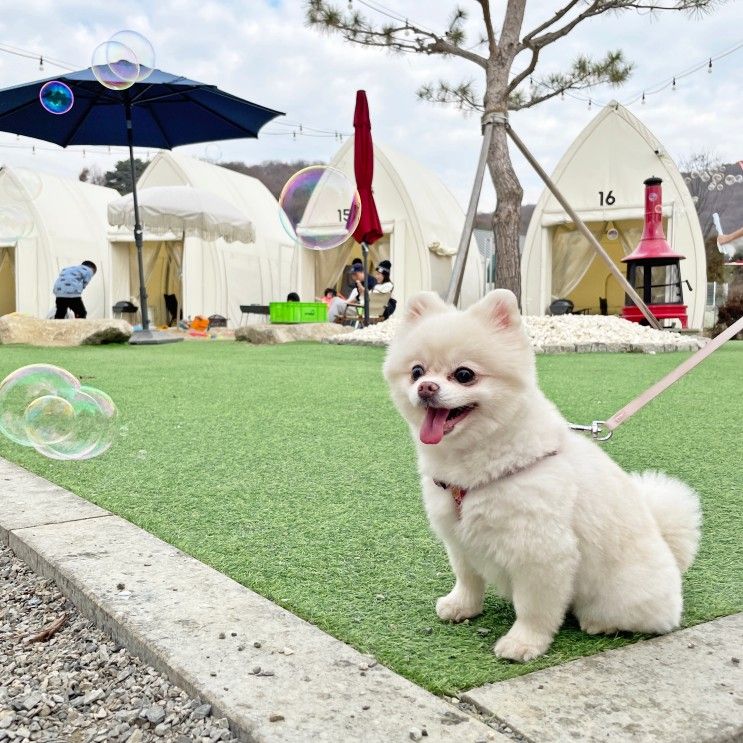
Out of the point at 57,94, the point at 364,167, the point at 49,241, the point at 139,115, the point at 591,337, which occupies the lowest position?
the point at 591,337

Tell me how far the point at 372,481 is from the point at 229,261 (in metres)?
17.3

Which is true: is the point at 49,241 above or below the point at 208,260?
above

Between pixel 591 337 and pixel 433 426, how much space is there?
339 inches

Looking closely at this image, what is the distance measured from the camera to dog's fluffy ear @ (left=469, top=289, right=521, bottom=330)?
1.52 meters

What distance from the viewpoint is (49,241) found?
19.8 meters

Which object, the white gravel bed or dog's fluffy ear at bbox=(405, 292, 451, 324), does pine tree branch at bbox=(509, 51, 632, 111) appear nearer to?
the white gravel bed

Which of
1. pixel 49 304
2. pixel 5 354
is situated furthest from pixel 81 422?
pixel 49 304

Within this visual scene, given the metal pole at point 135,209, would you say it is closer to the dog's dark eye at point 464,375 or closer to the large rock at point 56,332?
the large rock at point 56,332

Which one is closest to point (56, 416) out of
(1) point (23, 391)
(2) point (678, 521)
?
(1) point (23, 391)

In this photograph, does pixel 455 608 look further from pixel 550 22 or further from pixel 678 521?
pixel 550 22

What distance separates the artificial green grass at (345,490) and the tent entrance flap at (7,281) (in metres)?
17.6

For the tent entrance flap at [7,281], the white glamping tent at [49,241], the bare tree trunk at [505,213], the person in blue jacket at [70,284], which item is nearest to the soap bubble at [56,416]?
the bare tree trunk at [505,213]

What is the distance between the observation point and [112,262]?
1947 centimetres

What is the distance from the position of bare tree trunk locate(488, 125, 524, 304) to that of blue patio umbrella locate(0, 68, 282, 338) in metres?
3.68
